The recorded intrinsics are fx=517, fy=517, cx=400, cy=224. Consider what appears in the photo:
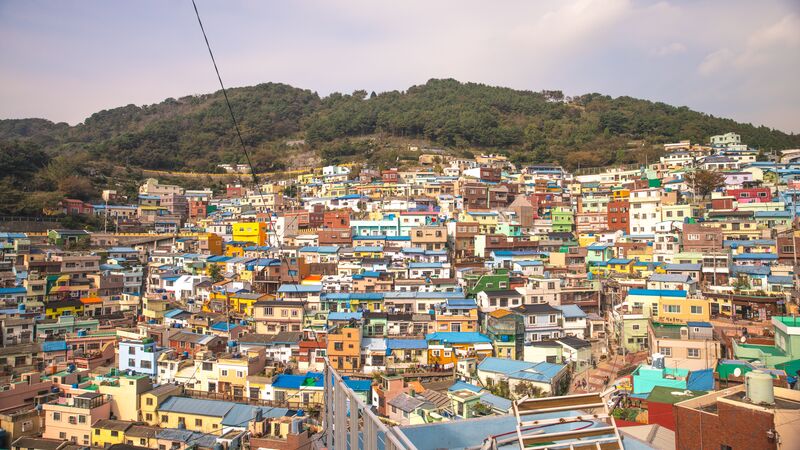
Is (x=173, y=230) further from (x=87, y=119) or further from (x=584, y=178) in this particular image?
(x=87, y=119)

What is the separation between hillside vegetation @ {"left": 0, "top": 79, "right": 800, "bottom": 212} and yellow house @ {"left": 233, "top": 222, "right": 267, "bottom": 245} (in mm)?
10407

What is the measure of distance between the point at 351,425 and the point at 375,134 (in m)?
46.1

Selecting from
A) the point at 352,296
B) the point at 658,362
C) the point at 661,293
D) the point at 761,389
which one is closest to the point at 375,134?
the point at 352,296

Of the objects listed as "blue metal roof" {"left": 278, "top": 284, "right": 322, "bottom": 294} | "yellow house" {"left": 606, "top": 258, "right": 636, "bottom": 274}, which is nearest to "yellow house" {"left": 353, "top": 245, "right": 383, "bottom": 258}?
"blue metal roof" {"left": 278, "top": 284, "right": 322, "bottom": 294}

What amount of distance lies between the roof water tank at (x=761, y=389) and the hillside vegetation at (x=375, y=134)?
1229 inches

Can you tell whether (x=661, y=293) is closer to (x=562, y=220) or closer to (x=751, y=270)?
(x=751, y=270)

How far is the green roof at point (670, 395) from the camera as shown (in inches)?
284

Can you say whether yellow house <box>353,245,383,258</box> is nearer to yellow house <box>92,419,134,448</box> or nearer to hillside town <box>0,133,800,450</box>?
hillside town <box>0,133,800,450</box>

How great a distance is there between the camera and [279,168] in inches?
1743

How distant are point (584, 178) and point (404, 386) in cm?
2600

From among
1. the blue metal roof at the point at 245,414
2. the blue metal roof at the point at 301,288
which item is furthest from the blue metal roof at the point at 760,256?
the blue metal roof at the point at 245,414

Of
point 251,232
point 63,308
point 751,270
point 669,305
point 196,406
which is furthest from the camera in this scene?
point 251,232

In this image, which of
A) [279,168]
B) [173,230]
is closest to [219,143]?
[279,168]

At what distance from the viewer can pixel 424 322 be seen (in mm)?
15812
